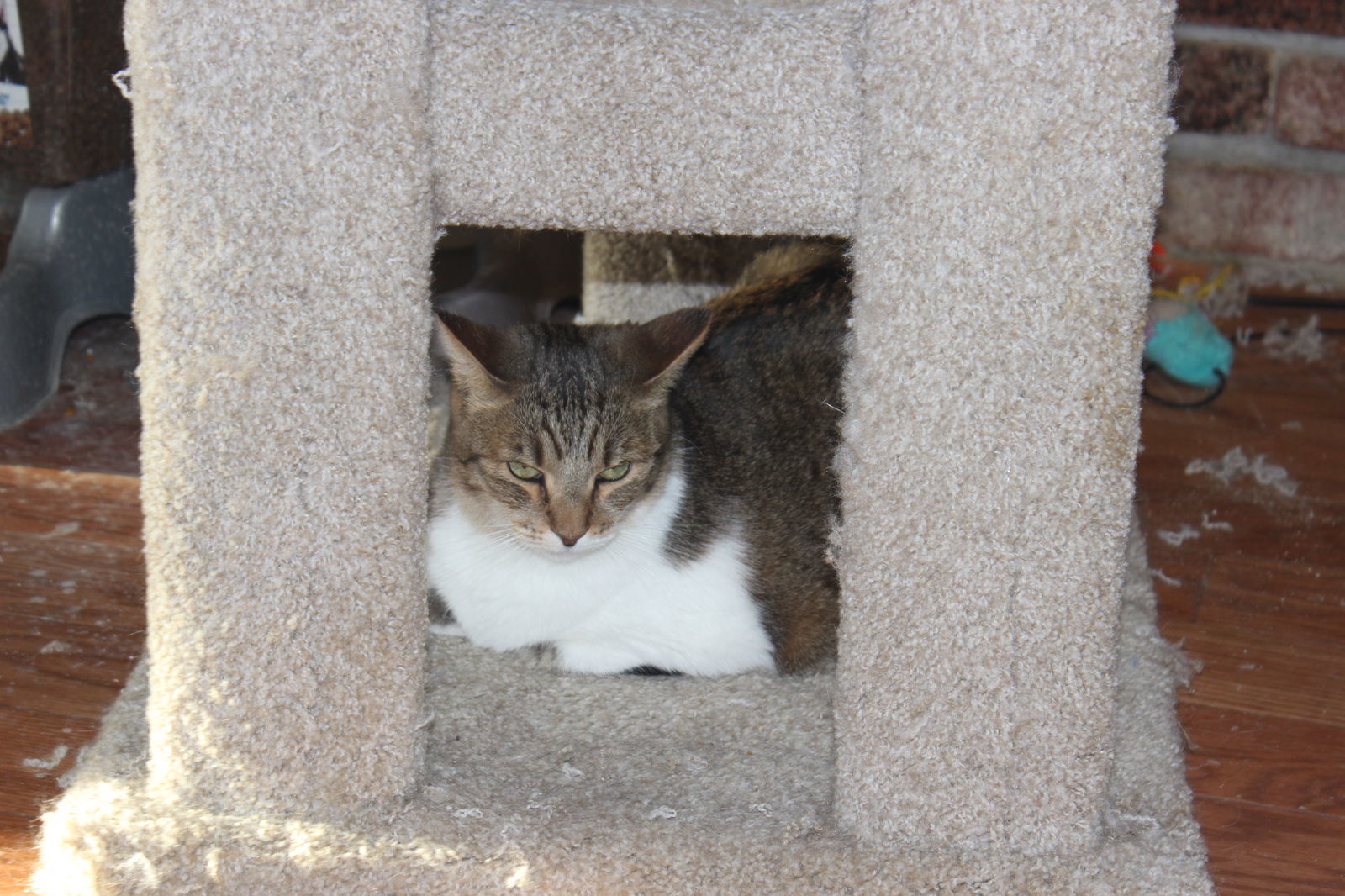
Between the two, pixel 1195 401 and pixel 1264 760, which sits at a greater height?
pixel 1195 401

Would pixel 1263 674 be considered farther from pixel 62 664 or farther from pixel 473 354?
pixel 62 664

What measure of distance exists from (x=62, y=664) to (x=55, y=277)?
2.66ft

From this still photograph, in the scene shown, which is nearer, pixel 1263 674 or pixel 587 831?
pixel 587 831

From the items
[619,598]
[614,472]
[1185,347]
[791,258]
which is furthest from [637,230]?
[1185,347]

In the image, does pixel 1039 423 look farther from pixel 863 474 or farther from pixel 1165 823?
pixel 1165 823

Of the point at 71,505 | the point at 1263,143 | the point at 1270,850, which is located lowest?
the point at 1270,850

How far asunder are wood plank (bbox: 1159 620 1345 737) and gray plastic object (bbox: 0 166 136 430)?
1538 millimetres

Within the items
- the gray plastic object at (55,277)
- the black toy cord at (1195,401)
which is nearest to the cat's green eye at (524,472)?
the gray plastic object at (55,277)

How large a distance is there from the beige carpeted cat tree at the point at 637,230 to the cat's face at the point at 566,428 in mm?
245

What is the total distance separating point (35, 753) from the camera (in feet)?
3.94

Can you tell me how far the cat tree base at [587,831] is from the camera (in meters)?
1.02

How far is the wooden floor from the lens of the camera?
118cm

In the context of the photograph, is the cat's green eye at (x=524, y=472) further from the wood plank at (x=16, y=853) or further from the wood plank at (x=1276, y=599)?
the wood plank at (x=1276, y=599)

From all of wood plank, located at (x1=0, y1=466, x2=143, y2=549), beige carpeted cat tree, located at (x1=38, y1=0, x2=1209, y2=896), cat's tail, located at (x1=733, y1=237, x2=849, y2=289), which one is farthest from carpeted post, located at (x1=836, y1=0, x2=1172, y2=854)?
wood plank, located at (x1=0, y1=466, x2=143, y2=549)
